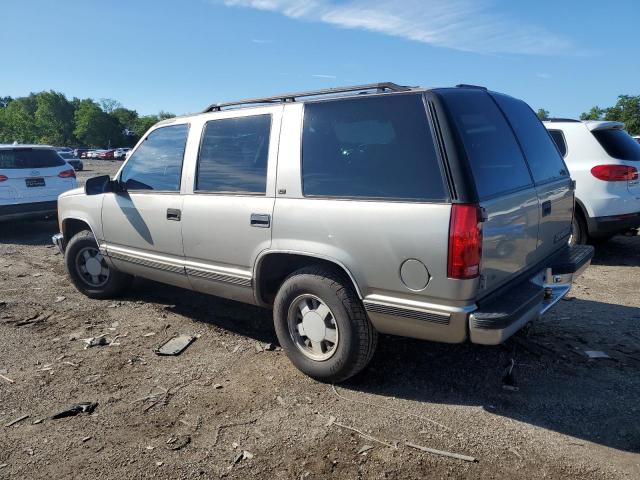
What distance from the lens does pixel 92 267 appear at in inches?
220

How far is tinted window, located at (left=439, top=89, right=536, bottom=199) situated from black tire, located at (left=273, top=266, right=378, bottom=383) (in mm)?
1088

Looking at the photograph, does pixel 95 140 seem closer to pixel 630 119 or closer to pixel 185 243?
pixel 630 119

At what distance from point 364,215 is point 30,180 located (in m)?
8.34

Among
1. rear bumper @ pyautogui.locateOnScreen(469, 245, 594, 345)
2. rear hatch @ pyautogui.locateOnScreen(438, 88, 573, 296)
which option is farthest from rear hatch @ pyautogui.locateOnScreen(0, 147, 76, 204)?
rear bumper @ pyautogui.locateOnScreen(469, 245, 594, 345)

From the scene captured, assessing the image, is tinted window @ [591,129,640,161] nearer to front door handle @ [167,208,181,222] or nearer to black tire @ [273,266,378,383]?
black tire @ [273,266,378,383]

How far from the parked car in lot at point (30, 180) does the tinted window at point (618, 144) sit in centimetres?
917

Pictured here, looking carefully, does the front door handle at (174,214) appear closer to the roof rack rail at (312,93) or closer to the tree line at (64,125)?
the roof rack rail at (312,93)

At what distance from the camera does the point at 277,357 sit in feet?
13.4

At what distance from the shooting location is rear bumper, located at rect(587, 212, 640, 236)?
650 centimetres

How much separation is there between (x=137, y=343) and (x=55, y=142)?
116 metres

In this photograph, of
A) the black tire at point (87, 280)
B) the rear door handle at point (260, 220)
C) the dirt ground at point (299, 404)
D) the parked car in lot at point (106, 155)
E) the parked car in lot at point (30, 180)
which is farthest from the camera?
the parked car in lot at point (106, 155)

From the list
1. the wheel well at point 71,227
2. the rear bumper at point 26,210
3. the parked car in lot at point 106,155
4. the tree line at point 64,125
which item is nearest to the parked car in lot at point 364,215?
the wheel well at point 71,227

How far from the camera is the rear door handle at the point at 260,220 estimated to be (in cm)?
364

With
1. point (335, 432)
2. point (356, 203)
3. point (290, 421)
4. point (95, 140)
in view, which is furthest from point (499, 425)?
point (95, 140)
